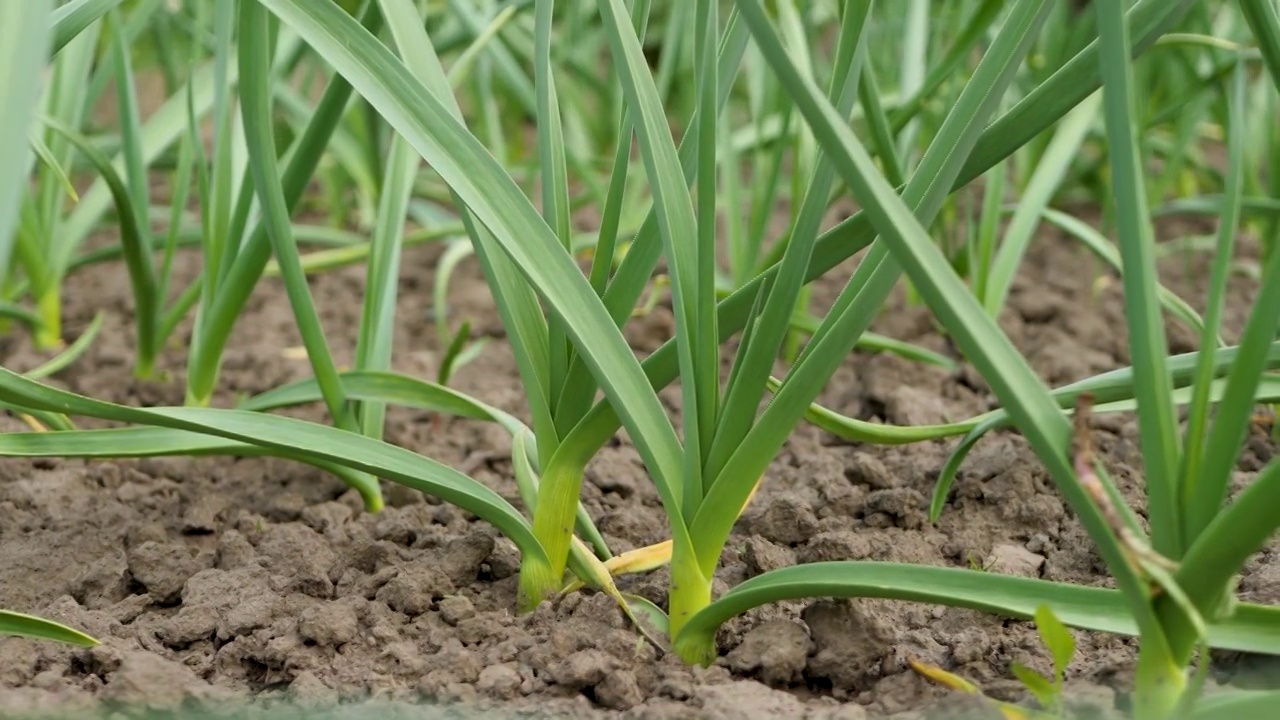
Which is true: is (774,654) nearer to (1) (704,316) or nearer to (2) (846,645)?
(2) (846,645)

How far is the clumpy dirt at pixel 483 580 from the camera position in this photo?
2.50ft

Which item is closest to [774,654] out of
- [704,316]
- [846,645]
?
[846,645]

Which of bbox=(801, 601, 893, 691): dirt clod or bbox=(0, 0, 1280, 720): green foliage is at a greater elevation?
bbox=(0, 0, 1280, 720): green foliage

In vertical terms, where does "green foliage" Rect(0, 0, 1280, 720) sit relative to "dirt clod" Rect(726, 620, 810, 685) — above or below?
above

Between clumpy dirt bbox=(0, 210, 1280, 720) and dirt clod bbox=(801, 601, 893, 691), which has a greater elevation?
clumpy dirt bbox=(0, 210, 1280, 720)

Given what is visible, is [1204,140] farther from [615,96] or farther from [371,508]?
[371,508]

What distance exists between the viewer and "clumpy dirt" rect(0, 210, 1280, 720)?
762 mm

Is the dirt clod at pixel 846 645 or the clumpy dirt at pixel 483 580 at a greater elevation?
the clumpy dirt at pixel 483 580

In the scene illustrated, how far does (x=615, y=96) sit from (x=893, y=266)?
1480 millimetres

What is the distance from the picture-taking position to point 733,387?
30.3 inches

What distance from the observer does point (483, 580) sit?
0.94 metres

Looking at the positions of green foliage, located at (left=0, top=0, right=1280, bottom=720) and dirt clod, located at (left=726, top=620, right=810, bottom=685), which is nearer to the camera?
green foliage, located at (left=0, top=0, right=1280, bottom=720)

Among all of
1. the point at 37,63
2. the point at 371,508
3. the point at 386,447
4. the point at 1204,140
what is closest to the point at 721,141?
the point at 371,508

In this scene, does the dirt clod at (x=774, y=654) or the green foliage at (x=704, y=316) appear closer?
the green foliage at (x=704, y=316)
